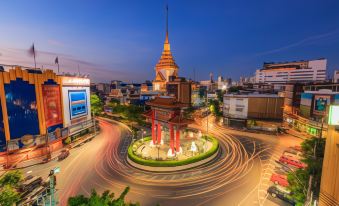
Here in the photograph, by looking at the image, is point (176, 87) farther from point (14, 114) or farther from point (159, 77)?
point (14, 114)

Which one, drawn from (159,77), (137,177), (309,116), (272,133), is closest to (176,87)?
(159,77)

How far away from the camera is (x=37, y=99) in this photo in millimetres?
31984

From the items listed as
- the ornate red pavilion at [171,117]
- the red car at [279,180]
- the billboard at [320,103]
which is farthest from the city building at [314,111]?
the ornate red pavilion at [171,117]

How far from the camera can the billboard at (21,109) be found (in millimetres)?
28406

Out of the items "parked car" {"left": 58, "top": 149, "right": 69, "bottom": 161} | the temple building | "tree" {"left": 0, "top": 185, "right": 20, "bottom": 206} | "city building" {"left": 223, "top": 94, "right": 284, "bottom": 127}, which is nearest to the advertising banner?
"city building" {"left": 223, "top": 94, "right": 284, "bottom": 127}

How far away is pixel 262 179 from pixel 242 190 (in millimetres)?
5041

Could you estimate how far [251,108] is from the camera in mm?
52281

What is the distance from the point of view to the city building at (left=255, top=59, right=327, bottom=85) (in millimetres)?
103088

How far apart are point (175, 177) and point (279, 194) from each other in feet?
48.1

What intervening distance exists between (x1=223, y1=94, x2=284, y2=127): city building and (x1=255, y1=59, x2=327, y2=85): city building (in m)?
79.1

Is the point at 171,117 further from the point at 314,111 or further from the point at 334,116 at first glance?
the point at 314,111

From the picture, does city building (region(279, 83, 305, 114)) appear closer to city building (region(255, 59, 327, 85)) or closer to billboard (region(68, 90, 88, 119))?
city building (region(255, 59, 327, 85))

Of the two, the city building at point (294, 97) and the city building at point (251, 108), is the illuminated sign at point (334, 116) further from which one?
the city building at point (294, 97)

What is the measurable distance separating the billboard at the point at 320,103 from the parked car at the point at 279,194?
34351 mm
